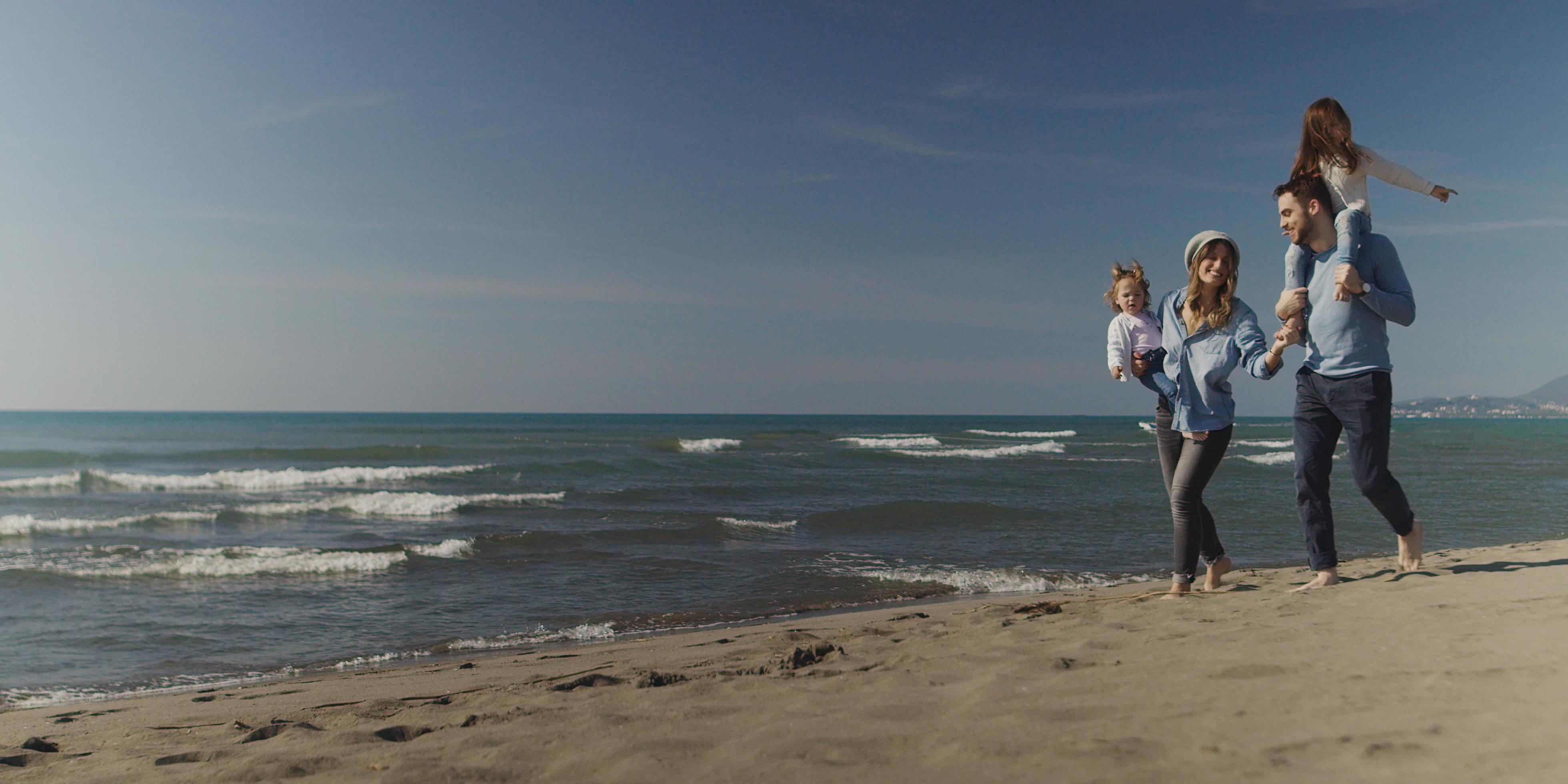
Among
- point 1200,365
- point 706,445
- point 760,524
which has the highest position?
point 1200,365

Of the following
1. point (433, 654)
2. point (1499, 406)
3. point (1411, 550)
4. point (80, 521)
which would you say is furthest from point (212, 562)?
point (1499, 406)

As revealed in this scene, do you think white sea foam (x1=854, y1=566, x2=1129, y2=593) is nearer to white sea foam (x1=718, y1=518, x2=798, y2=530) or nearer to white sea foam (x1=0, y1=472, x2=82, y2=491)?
white sea foam (x1=718, y1=518, x2=798, y2=530)

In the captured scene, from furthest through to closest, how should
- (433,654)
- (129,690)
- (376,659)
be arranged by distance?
(433,654)
(376,659)
(129,690)

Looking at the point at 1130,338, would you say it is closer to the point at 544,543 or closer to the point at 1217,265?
the point at 1217,265

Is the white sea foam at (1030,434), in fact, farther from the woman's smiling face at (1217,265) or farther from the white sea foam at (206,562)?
the woman's smiling face at (1217,265)

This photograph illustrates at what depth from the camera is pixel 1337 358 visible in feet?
14.0

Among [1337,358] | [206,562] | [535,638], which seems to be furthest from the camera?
[206,562]

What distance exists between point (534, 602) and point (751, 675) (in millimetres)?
4683

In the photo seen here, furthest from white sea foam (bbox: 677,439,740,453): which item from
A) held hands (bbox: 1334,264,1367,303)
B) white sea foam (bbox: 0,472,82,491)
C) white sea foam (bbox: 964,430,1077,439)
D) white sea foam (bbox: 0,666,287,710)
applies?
held hands (bbox: 1334,264,1367,303)

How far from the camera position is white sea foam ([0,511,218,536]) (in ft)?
41.4

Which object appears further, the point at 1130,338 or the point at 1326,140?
the point at 1130,338

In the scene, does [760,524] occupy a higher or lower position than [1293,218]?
lower

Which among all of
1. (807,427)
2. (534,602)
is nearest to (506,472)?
(534,602)

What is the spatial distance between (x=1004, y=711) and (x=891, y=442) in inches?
1709
